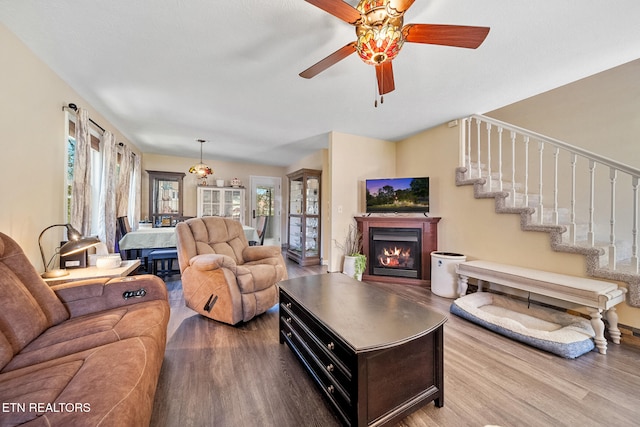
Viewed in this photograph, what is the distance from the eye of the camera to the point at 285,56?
2018 millimetres

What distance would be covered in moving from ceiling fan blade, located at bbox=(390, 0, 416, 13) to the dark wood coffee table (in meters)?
1.68

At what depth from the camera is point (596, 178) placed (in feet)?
9.11

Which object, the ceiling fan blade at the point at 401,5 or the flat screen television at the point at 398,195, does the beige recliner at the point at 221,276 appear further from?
the ceiling fan blade at the point at 401,5

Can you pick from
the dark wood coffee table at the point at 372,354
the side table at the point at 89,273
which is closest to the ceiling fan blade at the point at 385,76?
the dark wood coffee table at the point at 372,354

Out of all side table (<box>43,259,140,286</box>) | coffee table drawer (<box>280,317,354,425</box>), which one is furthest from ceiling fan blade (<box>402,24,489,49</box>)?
side table (<box>43,259,140,286</box>)

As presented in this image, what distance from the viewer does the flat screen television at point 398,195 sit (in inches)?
144

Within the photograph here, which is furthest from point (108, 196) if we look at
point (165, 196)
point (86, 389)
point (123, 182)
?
point (86, 389)

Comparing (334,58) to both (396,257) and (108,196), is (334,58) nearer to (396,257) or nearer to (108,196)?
(396,257)

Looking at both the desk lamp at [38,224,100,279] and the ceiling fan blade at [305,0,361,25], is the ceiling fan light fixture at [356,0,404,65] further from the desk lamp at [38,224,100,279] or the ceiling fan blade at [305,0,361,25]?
the desk lamp at [38,224,100,279]

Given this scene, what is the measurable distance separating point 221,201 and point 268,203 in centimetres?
127

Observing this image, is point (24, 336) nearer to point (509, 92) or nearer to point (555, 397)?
point (555, 397)

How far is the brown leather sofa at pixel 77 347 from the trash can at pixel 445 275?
10.1ft

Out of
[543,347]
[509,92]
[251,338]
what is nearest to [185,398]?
[251,338]

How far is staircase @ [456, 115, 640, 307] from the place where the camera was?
2162 millimetres
